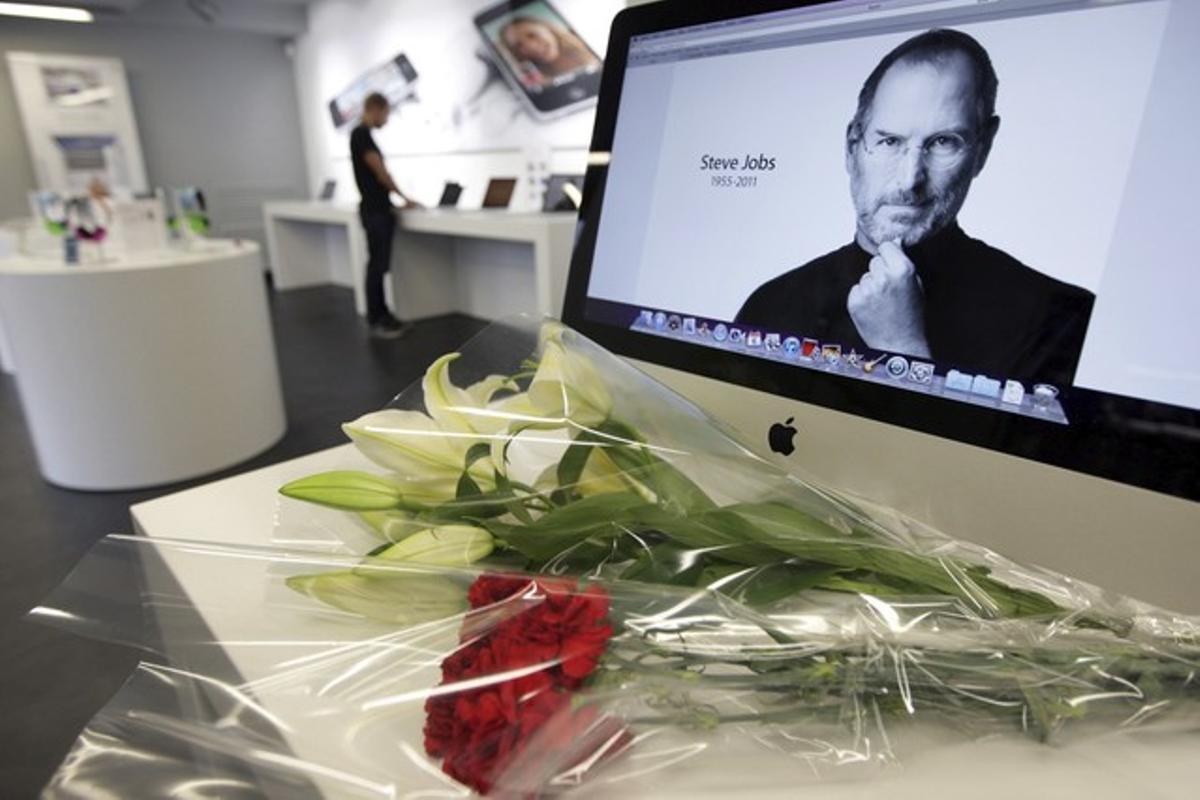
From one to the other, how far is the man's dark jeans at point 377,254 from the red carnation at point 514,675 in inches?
159

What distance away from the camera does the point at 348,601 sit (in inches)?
12.2

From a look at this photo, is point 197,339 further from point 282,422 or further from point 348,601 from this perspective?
point 348,601

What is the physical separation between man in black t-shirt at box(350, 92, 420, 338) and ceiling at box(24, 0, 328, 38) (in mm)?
2651

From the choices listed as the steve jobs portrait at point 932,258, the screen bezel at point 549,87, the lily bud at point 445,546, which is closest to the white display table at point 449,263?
the screen bezel at point 549,87

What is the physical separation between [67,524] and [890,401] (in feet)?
7.26

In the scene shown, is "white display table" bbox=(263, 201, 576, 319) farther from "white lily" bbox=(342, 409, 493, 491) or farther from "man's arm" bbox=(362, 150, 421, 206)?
"white lily" bbox=(342, 409, 493, 491)

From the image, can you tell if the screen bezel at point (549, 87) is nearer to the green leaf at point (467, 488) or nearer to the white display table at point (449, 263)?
the white display table at point (449, 263)

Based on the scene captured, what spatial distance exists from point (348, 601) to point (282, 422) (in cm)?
237

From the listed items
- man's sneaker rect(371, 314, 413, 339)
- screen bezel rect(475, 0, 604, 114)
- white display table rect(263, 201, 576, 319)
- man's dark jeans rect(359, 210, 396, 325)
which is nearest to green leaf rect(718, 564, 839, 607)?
white display table rect(263, 201, 576, 319)

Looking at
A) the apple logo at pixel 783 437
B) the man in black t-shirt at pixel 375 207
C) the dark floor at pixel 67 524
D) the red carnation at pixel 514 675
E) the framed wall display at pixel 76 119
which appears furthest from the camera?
the framed wall display at pixel 76 119

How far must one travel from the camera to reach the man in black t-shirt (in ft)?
12.5

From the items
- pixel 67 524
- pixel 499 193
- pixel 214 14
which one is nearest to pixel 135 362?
pixel 67 524

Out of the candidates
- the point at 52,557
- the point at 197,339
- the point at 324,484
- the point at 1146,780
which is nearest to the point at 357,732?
the point at 324,484

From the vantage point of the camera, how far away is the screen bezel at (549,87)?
372 cm
